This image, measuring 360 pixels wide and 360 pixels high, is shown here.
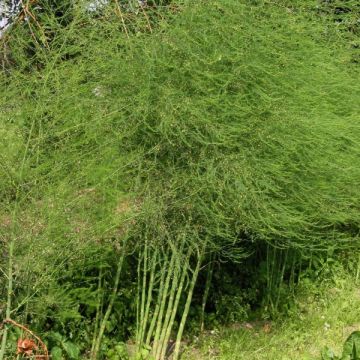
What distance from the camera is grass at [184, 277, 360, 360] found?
152 inches

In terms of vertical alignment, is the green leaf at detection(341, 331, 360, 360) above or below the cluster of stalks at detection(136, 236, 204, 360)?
below

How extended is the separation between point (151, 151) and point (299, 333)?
1852 mm

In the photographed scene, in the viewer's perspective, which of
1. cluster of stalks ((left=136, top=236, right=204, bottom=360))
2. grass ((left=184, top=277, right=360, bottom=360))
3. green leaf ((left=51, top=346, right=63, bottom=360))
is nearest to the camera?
green leaf ((left=51, top=346, right=63, bottom=360))

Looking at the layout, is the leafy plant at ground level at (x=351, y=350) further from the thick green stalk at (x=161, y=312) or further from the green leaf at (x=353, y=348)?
the thick green stalk at (x=161, y=312)

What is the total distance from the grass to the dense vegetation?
1.85 ft

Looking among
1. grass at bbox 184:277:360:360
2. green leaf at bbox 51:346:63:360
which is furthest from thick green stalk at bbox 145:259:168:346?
green leaf at bbox 51:346:63:360

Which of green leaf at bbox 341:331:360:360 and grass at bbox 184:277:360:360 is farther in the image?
grass at bbox 184:277:360:360

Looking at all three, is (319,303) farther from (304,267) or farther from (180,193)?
(180,193)

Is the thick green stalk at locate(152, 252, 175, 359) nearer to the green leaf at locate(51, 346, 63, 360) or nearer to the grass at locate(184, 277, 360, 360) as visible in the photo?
the grass at locate(184, 277, 360, 360)

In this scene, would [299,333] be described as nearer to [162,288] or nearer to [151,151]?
[162,288]

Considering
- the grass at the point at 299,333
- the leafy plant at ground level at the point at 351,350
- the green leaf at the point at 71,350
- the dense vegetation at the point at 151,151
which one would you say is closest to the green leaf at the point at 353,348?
the leafy plant at ground level at the point at 351,350

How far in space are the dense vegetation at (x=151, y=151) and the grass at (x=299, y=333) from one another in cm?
56

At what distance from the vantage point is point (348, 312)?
4672 mm

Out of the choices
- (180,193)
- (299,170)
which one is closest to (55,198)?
(180,193)
